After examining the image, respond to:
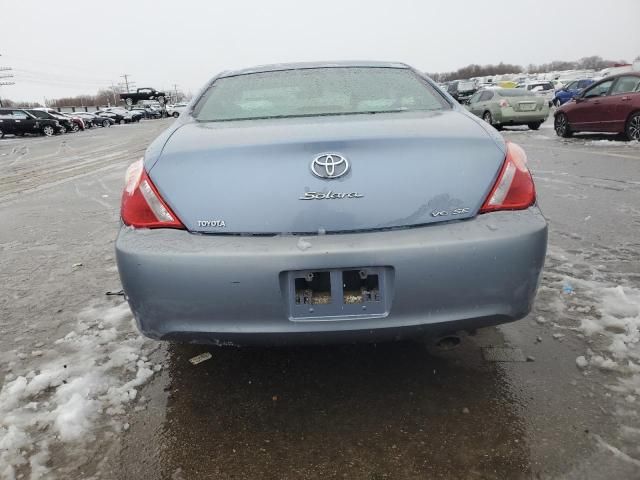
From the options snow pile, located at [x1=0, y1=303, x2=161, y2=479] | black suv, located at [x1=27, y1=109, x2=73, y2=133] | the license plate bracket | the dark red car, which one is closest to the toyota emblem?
the license plate bracket

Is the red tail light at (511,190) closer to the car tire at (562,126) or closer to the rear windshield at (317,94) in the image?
the rear windshield at (317,94)

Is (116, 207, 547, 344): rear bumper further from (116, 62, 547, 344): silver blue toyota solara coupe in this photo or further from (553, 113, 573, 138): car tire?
(553, 113, 573, 138): car tire

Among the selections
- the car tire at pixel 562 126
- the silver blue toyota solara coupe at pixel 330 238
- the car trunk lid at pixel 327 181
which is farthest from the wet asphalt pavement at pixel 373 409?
the car tire at pixel 562 126

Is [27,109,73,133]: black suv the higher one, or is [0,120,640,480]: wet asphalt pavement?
[0,120,640,480]: wet asphalt pavement

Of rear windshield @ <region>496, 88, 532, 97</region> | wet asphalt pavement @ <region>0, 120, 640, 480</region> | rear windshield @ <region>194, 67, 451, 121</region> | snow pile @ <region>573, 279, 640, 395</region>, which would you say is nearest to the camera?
wet asphalt pavement @ <region>0, 120, 640, 480</region>

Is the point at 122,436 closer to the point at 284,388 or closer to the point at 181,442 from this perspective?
the point at 181,442

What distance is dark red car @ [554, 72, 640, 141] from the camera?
35.4 ft

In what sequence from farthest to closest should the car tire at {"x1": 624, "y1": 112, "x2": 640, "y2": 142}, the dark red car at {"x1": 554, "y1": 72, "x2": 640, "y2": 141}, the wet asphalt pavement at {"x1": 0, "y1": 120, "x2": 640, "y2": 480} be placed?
1. the dark red car at {"x1": 554, "y1": 72, "x2": 640, "y2": 141}
2. the car tire at {"x1": 624, "y1": 112, "x2": 640, "y2": 142}
3. the wet asphalt pavement at {"x1": 0, "y1": 120, "x2": 640, "y2": 480}

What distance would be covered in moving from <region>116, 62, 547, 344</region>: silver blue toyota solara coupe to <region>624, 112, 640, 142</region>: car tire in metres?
10.6

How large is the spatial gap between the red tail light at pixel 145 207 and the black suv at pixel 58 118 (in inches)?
1219

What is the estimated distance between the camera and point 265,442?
1.95 m

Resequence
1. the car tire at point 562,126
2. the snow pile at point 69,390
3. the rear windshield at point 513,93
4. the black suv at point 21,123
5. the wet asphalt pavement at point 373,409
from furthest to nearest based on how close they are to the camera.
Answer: the black suv at point 21,123, the rear windshield at point 513,93, the car tire at point 562,126, the snow pile at point 69,390, the wet asphalt pavement at point 373,409

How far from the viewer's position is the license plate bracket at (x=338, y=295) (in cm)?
184

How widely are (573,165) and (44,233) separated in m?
7.74
